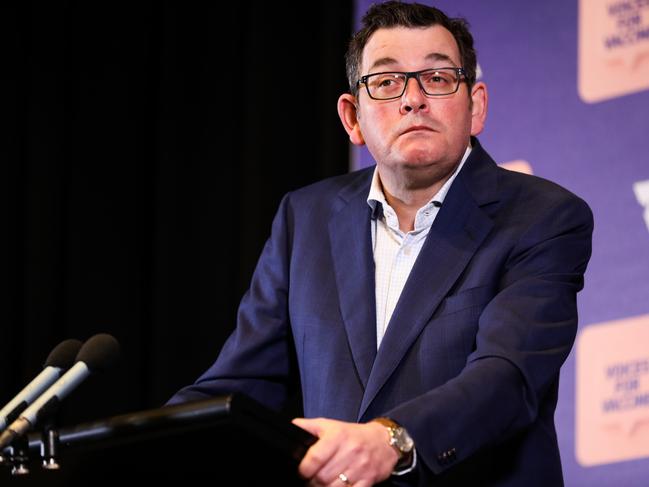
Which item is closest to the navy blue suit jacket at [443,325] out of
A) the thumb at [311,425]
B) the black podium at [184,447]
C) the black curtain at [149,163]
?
the thumb at [311,425]

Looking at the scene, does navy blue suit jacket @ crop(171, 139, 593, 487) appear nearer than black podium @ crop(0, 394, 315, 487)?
No

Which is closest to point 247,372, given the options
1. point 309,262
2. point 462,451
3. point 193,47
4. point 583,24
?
point 309,262

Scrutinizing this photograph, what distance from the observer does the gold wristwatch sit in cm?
203

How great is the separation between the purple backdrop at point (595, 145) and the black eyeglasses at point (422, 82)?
3.23 ft

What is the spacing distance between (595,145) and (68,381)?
7.46 feet

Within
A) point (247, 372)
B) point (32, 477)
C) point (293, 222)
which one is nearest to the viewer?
point (32, 477)

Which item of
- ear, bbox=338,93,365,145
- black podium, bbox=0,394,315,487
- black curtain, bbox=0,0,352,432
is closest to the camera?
black podium, bbox=0,394,315,487

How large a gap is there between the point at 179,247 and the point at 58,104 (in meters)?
0.78

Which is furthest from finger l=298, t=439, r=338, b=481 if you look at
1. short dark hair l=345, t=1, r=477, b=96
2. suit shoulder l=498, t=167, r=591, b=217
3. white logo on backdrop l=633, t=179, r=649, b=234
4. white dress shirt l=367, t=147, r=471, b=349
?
white logo on backdrop l=633, t=179, r=649, b=234

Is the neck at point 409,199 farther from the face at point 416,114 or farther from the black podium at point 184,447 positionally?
the black podium at point 184,447

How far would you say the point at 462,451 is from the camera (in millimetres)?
2129

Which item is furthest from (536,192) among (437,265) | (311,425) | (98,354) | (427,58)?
(98,354)

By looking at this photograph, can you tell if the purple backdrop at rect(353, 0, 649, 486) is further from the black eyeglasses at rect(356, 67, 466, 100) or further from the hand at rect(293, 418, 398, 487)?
the hand at rect(293, 418, 398, 487)

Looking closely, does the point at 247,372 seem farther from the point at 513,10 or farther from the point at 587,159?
the point at 513,10
